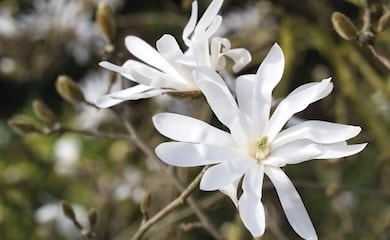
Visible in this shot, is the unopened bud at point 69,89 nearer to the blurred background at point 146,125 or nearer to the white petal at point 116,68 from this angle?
the blurred background at point 146,125

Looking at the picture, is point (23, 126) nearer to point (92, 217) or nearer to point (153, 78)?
point (92, 217)

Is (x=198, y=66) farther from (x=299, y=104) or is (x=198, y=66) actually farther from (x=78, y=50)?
(x=78, y=50)

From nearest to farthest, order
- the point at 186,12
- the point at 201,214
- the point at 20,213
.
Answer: the point at 201,214 < the point at 20,213 < the point at 186,12

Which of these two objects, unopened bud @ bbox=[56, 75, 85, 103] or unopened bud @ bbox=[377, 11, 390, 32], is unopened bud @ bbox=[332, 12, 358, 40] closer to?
unopened bud @ bbox=[377, 11, 390, 32]

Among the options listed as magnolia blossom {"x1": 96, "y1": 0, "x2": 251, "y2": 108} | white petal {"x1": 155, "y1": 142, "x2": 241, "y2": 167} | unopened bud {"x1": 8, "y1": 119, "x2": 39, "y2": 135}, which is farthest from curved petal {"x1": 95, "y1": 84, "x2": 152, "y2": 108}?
unopened bud {"x1": 8, "y1": 119, "x2": 39, "y2": 135}

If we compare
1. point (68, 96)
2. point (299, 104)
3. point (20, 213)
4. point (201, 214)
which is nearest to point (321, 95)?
point (299, 104)

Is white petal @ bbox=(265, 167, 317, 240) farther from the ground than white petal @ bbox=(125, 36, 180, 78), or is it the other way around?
white petal @ bbox=(125, 36, 180, 78)

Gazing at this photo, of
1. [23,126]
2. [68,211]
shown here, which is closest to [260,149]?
[68,211]
